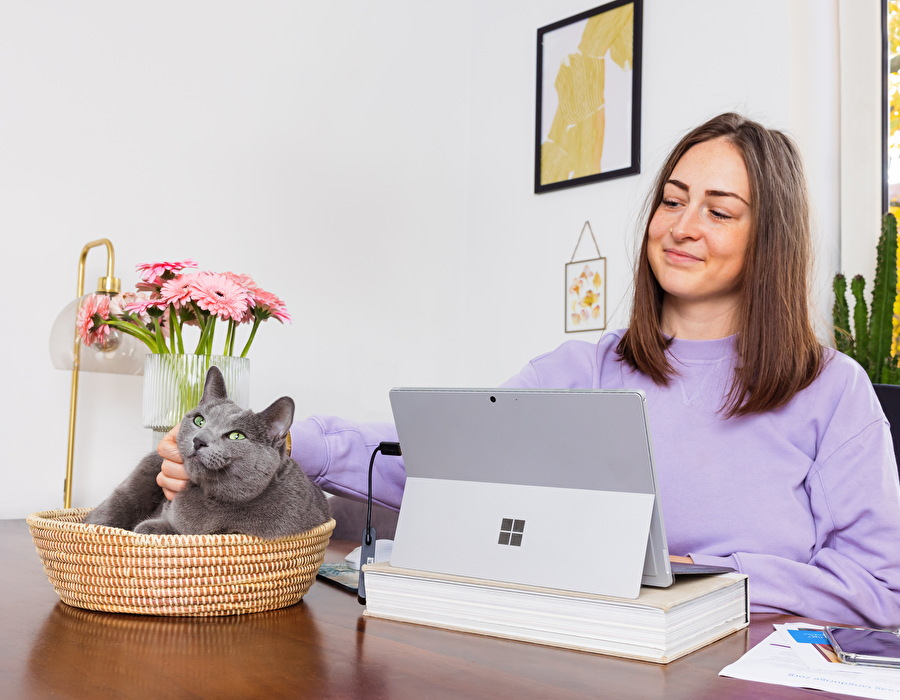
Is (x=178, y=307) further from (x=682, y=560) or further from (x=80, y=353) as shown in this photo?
(x=682, y=560)

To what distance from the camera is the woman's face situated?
115 cm

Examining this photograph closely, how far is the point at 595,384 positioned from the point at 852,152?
123 centimetres

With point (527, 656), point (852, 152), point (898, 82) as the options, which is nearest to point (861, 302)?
point (852, 152)

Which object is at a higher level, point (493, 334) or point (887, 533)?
point (493, 334)

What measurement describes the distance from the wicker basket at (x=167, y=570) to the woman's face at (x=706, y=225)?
67 cm

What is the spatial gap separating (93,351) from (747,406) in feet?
3.88

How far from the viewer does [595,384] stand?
1239 mm

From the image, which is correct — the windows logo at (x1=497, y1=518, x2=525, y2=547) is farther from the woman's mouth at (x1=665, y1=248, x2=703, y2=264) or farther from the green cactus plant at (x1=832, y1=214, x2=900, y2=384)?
the green cactus plant at (x1=832, y1=214, x2=900, y2=384)

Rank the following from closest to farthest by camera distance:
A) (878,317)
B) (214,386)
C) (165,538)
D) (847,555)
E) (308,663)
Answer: (308,663) → (165,538) → (214,386) → (847,555) → (878,317)

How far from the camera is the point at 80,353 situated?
1.59 metres

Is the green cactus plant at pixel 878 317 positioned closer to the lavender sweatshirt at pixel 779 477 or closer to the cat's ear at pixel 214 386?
the lavender sweatshirt at pixel 779 477

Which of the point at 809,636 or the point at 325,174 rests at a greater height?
the point at 325,174

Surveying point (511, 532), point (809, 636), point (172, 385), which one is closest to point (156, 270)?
point (172, 385)

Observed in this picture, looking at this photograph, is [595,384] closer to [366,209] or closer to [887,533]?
[887,533]
